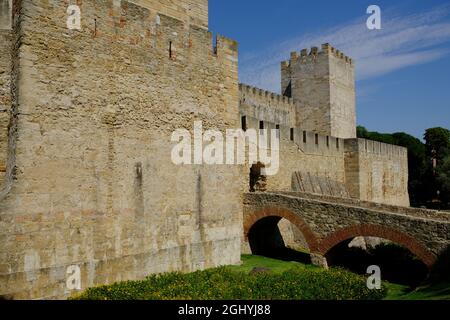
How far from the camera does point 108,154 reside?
9.62 m

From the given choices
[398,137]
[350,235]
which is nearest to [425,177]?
[398,137]

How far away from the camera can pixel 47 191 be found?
8.38 m

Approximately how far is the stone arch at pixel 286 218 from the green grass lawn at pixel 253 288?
1908 mm

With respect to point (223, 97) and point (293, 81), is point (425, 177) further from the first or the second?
point (223, 97)

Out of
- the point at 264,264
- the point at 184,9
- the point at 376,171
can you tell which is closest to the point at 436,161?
the point at 376,171

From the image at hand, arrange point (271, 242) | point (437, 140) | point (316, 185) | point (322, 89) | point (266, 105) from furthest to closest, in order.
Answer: point (437, 140) < point (322, 89) < point (266, 105) < point (316, 185) < point (271, 242)

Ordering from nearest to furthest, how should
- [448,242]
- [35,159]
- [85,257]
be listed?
[35,159] → [85,257] → [448,242]

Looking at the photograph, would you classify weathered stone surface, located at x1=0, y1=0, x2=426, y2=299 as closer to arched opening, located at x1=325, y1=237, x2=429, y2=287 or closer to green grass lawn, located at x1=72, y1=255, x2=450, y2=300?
green grass lawn, located at x1=72, y1=255, x2=450, y2=300

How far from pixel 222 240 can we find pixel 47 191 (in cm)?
581

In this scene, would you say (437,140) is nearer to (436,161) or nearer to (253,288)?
(436,161)

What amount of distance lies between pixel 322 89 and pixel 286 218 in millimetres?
20171

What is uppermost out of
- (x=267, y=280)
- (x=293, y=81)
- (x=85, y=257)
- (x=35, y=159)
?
(x=293, y=81)

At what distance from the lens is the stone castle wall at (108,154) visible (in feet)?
26.7

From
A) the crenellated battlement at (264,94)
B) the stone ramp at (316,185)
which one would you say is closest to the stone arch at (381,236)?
the stone ramp at (316,185)
